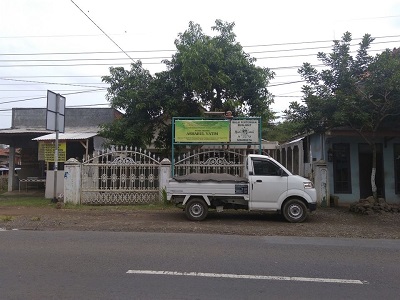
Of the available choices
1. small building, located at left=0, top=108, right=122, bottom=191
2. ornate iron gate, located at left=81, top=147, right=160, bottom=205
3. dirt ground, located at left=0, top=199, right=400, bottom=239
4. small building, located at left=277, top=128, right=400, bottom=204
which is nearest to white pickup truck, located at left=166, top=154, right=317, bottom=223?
dirt ground, located at left=0, top=199, right=400, bottom=239

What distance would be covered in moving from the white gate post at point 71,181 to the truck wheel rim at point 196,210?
5.22 metres

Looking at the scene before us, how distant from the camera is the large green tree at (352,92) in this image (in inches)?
465

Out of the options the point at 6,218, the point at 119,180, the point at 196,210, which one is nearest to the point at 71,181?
the point at 119,180

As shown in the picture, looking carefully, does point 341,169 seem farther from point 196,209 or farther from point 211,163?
point 196,209

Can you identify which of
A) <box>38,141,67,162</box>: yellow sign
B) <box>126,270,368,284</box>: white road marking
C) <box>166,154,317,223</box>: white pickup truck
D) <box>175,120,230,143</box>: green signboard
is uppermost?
<box>175,120,230,143</box>: green signboard

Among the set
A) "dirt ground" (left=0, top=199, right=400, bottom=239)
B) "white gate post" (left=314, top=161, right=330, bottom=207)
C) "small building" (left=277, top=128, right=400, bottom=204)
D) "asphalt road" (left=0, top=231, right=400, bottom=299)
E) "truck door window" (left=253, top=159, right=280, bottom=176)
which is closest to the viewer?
"asphalt road" (left=0, top=231, right=400, bottom=299)

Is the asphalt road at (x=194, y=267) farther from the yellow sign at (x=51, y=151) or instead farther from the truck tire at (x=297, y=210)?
the yellow sign at (x=51, y=151)

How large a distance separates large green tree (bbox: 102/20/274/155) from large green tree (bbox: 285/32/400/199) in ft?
12.0

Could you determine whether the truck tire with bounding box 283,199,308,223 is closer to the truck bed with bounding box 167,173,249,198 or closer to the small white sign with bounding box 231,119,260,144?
the truck bed with bounding box 167,173,249,198

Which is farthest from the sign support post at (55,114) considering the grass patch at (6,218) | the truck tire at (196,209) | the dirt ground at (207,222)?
the truck tire at (196,209)

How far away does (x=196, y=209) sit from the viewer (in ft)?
35.8

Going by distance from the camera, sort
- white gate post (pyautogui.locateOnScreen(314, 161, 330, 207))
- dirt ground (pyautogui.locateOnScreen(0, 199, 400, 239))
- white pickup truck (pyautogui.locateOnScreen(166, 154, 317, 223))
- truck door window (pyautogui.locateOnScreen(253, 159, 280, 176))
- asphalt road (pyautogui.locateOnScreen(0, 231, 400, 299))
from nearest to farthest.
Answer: asphalt road (pyautogui.locateOnScreen(0, 231, 400, 299)) → dirt ground (pyautogui.locateOnScreen(0, 199, 400, 239)) → white pickup truck (pyautogui.locateOnScreen(166, 154, 317, 223)) → truck door window (pyautogui.locateOnScreen(253, 159, 280, 176)) → white gate post (pyautogui.locateOnScreen(314, 161, 330, 207))

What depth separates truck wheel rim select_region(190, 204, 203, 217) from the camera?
10.9 metres

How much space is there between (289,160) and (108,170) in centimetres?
1190
